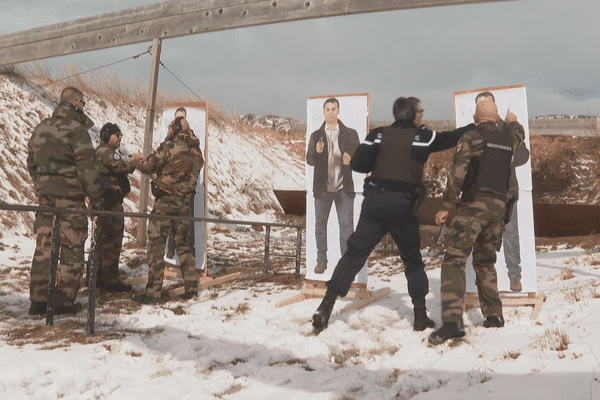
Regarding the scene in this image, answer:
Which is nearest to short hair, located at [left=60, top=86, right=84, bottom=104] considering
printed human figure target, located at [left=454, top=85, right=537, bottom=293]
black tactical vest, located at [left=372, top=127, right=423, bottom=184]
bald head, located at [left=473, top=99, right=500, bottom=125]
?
black tactical vest, located at [left=372, top=127, right=423, bottom=184]

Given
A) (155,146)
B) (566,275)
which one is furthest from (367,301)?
(155,146)

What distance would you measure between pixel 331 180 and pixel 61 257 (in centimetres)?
291

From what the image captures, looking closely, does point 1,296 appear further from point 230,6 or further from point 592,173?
point 592,173

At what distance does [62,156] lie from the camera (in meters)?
4.17

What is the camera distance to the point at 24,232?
7.16 metres

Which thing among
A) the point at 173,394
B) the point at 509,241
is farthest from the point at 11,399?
the point at 509,241

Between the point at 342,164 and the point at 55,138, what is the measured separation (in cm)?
301

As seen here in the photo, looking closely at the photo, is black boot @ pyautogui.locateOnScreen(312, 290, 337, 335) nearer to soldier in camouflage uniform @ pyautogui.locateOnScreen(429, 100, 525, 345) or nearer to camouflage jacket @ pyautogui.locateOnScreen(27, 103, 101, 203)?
soldier in camouflage uniform @ pyautogui.locateOnScreen(429, 100, 525, 345)

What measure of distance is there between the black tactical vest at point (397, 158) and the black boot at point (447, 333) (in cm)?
120

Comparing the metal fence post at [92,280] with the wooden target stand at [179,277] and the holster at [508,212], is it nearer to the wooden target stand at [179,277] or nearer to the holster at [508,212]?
the wooden target stand at [179,277]

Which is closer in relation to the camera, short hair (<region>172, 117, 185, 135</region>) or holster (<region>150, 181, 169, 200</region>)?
holster (<region>150, 181, 169, 200</region>)

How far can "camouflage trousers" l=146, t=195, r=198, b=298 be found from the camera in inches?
189

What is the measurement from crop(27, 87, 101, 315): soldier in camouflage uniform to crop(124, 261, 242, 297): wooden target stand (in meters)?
1.32

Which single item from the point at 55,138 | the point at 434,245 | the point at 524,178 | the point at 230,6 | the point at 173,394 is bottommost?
the point at 173,394
